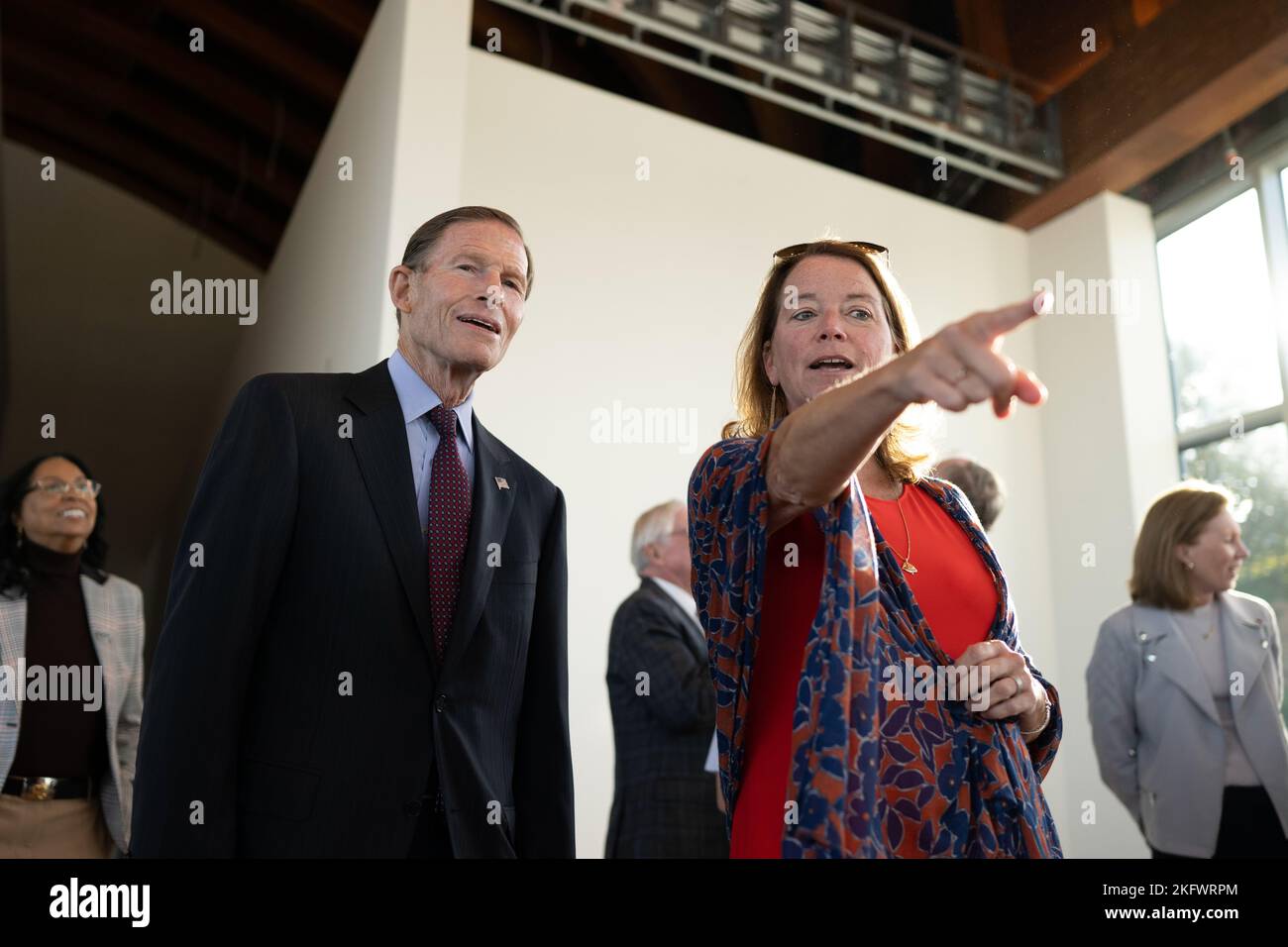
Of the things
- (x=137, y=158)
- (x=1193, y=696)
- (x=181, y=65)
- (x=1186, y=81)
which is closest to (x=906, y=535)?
(x=1193, y=696)

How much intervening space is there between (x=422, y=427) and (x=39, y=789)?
158 cm

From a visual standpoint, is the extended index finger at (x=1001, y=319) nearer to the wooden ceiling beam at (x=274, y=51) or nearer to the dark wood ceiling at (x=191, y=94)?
the dark wood ceiling at (x=191, y=94)

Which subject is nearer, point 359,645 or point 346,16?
point 359,645

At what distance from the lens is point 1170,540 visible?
9.49 feet

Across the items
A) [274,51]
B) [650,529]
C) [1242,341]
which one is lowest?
[650,529]

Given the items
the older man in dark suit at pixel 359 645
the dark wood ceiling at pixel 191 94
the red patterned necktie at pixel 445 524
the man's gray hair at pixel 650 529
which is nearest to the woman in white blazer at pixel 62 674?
the man's gray hair at pixel 650 529

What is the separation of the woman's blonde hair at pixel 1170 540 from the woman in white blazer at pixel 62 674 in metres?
A: 2.48

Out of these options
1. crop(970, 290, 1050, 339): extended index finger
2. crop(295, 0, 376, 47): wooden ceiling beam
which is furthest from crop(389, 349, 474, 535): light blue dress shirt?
crop(295, 0, 376, 47): wooden ceiling beam

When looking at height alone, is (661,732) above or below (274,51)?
below

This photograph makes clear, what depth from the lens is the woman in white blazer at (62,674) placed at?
251 centimetres

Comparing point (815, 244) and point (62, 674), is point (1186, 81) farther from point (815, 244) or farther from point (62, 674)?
point (62, 674)
